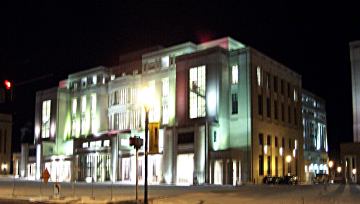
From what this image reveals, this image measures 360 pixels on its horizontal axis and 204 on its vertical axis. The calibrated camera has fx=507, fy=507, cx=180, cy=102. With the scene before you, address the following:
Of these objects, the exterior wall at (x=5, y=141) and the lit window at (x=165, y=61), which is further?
the exterior wall at (x=5, y=141)

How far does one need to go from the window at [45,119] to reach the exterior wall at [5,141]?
3151 cm

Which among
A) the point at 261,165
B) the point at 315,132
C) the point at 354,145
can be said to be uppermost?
the point at 315,132

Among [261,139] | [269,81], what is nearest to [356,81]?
[269,81]

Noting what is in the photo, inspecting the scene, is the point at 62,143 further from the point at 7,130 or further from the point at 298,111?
the point at 298,111

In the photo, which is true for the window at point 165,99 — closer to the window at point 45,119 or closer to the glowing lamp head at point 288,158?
the glowing lamp head at point 288,158

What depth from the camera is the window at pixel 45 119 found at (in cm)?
11694

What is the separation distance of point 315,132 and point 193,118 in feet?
208

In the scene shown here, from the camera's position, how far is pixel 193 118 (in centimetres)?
8219

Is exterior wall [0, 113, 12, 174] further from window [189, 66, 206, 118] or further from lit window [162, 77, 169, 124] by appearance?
window [189, 66, 206, 118]

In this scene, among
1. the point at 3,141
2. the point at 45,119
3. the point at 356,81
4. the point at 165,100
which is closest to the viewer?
the point at 356,81

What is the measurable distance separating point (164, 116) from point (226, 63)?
16088 mm

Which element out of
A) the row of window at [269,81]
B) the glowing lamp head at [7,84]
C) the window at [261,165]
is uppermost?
the row of window at [269,81]

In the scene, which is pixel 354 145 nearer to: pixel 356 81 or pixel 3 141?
pixel 356 81

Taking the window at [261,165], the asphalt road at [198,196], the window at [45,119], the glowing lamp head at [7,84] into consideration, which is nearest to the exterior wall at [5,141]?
the window at [45,119]
